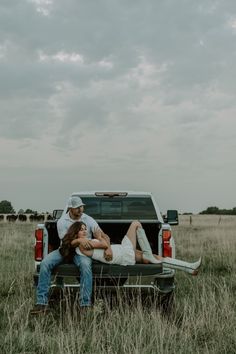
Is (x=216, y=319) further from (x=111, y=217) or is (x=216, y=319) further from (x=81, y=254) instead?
(x=111, y=217)

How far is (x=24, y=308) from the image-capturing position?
713 centimetres

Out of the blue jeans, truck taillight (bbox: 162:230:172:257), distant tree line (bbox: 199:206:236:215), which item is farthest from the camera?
distant tree line (bbox: 199:206:236:215)

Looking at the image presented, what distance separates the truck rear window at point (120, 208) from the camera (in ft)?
30.0

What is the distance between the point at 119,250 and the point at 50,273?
85 centimetres

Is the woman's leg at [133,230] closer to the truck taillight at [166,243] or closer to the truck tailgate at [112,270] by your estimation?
the truck taillight at [166,243]

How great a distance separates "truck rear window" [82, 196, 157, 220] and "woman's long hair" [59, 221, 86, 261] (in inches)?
91.8

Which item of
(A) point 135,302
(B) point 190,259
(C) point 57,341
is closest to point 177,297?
(A) point 135,302

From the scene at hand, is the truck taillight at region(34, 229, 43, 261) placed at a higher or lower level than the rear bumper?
higher

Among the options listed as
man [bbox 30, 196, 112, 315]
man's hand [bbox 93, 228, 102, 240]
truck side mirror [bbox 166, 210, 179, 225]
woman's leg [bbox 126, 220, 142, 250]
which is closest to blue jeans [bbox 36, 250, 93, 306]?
man [bbox 30, 196, 112, 315]

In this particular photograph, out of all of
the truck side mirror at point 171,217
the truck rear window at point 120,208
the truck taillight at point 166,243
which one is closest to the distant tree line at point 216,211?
the truck rear window at point 120,208

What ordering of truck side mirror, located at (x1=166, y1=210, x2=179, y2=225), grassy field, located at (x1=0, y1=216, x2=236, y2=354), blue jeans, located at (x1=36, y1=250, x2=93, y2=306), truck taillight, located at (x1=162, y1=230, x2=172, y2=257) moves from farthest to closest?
truck side mirror, located at (x1=166, y1=210, x2=179, y2=225), truck taillight, located at (x1=162, y1=230, x2=172, y2=257), blue jeans, located at (x1=36, y1=250, x2=93, y2=306), grassy field, located at (x1=0, y1=216, x2=236, y2=354)

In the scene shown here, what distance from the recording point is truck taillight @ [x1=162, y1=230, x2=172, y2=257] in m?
7.01

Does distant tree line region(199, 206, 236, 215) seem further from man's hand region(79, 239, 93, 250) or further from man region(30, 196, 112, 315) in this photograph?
man's hand region(79, 239, 93, 250)

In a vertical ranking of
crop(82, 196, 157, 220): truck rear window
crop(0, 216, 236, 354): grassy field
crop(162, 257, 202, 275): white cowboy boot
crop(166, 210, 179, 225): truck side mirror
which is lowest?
crop(0, 216, 236, 354): grassy field
